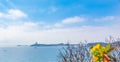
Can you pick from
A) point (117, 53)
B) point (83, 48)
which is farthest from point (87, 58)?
point (117, 53)

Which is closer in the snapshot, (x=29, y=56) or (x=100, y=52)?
(x=100, y=52)

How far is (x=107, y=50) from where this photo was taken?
79.6 inches

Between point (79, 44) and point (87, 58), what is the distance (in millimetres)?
549

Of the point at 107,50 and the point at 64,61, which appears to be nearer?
the point at 107,50

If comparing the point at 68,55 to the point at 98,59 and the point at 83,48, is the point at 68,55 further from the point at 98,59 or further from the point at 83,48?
the point at 98,59

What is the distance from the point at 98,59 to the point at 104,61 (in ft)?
0.31

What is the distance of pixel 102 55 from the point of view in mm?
2000

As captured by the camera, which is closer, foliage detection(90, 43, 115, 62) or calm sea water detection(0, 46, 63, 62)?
foliage detection(90, 43, 115, 62)

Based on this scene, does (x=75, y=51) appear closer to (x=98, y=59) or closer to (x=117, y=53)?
(x=117, y=53)

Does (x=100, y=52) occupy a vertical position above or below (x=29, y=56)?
below

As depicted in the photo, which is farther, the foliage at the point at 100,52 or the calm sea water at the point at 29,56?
the calm sea water at the point at 29,56

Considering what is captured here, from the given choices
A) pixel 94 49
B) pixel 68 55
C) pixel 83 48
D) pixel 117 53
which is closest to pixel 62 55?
pixel 68 55

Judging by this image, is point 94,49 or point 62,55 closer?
point 94,49

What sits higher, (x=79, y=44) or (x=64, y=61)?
(x=79, y=44)
